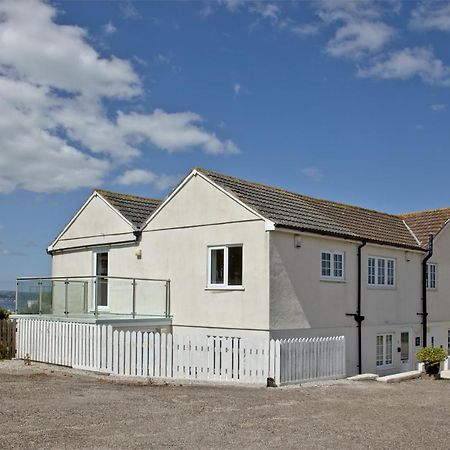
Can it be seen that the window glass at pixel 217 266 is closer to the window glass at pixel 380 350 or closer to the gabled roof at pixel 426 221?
the window glass at pixel 380 350

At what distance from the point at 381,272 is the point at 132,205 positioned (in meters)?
9.96

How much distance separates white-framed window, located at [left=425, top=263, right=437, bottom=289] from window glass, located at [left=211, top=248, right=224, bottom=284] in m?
9.92

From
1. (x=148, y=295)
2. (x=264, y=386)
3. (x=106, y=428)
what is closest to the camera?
(x=106, y=428)

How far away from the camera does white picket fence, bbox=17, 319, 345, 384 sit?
17.0m

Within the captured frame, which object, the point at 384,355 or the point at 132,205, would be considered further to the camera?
the point at 132,205

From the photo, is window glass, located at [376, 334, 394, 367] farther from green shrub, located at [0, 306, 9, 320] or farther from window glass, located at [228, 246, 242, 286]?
green shrub, located at [0, 306, 9, 320]

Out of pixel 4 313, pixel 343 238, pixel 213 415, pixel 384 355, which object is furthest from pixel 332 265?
pixel 4 313

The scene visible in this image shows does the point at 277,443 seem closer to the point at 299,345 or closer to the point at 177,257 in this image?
the point at 299,345

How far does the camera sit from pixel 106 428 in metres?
10.8

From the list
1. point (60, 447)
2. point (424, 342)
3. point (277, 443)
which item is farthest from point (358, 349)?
point (60, 447)

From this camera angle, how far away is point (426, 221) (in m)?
27.1

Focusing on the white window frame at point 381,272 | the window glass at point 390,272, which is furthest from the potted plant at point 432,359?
the window glass at point 390,272

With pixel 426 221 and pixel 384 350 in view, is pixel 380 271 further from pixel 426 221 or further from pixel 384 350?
pixel 426 221

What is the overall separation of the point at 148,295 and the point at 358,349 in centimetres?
730
